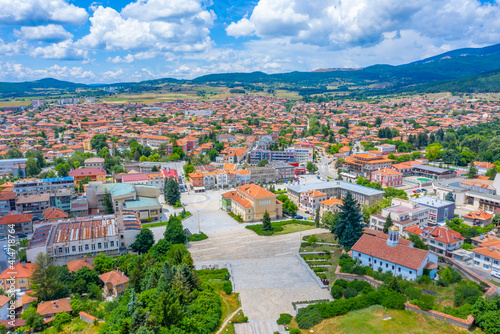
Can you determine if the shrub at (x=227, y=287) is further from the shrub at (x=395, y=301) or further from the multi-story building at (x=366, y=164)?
the multi-story building at (x=366, y=164)

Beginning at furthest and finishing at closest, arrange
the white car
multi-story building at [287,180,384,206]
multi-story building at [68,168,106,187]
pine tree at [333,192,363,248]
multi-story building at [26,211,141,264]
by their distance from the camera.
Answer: multi-story building at [68,168,106,187], multi-story building at [287,180,384,206], pine tree at [333,192,363,248], multi-story building at [26,211,141,264], the white car

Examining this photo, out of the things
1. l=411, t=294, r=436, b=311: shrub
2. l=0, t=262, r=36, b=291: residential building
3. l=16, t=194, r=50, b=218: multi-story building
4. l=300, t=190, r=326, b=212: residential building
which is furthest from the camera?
l=300, t=190, r=326, b=212: residential building

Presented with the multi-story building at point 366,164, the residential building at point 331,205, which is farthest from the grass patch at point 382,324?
the multi-story building at point 366,164

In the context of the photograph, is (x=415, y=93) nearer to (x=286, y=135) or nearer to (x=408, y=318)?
(x=286, y=135)

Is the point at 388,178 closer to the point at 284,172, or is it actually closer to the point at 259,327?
the point at 284,172

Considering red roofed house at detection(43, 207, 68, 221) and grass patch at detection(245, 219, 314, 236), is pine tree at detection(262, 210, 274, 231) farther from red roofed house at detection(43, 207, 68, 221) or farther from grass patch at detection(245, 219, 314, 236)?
red roofed house at detection(43, 207, 68, 221)

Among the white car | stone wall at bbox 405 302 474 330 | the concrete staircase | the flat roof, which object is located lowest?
the concrete staircase

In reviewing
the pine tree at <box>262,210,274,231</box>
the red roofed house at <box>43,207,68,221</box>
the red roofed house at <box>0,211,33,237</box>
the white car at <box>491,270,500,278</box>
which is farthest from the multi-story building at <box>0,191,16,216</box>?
the white car at <box>491,270,500,278</box>
